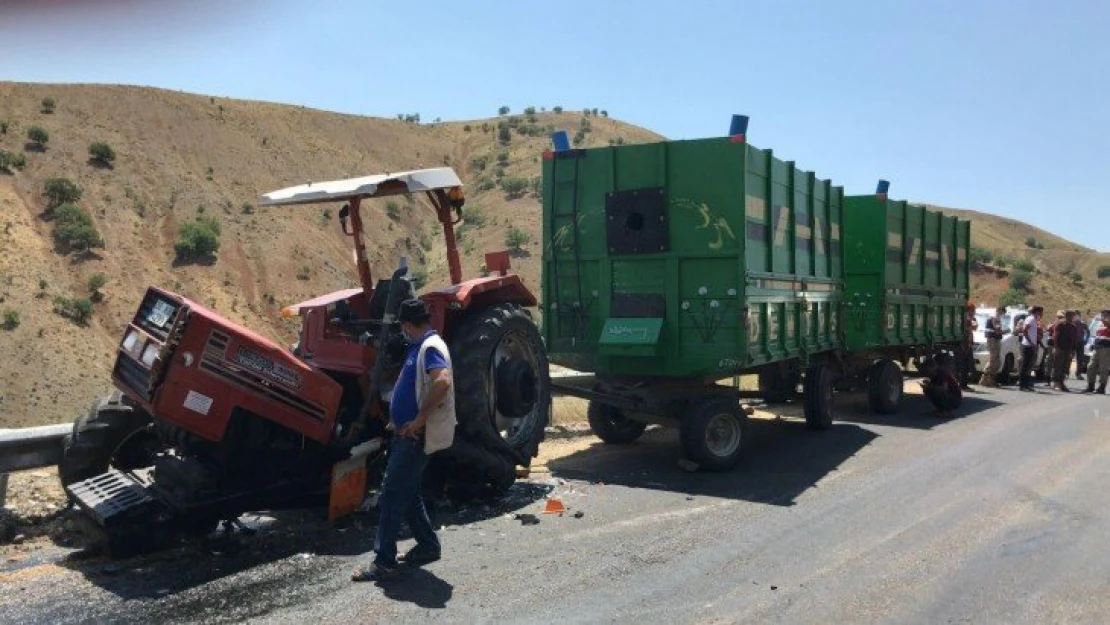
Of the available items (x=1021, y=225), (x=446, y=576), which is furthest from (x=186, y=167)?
(x=1021, y=225)

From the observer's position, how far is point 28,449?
6.46 metres

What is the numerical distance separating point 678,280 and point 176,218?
4085cm

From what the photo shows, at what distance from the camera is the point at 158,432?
6234mm

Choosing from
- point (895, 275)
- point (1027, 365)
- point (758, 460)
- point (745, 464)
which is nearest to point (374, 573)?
point (745, 464)

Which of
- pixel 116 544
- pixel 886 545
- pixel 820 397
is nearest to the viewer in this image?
pixel 116 544

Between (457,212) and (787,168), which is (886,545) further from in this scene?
(787,168)

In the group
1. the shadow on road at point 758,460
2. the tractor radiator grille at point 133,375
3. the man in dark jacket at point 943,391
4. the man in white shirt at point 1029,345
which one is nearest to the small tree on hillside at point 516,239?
the man in white shirt at point 1029,345

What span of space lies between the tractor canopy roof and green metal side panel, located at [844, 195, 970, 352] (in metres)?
7.24

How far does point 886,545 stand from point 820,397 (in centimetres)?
520

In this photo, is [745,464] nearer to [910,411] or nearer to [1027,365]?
[910,411]

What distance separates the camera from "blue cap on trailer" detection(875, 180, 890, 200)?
44.9ft

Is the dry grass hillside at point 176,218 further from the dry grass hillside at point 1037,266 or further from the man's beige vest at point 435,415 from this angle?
the dry grass hillside at point 1037,266

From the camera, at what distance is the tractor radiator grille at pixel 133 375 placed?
5.64 m

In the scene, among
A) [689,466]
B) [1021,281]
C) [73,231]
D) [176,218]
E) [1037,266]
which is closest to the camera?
[689,466]
